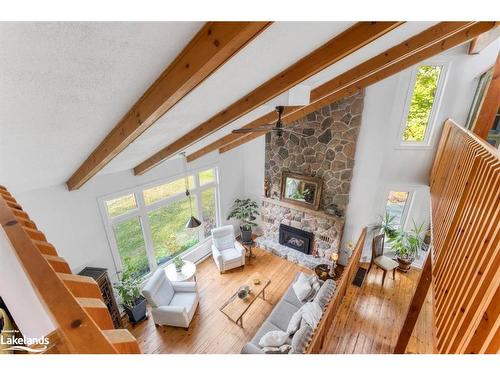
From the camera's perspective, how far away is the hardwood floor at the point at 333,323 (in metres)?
3.71

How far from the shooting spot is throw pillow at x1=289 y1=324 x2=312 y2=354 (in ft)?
9.79

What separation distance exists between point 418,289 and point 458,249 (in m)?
1.78

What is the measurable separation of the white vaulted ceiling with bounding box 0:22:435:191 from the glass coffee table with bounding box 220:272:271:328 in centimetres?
340

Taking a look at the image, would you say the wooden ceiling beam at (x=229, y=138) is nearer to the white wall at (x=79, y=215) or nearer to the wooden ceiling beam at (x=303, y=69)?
the white wall at (x=79, y=215)

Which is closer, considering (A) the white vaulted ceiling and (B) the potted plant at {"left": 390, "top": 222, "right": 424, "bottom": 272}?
(A) the white vaulted ceiling

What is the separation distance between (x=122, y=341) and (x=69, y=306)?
0.15 m

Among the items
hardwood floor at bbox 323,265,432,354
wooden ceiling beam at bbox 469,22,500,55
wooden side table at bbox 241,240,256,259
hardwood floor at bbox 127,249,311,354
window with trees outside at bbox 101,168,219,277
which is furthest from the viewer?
wooden side table at bbox 241,240,256,259

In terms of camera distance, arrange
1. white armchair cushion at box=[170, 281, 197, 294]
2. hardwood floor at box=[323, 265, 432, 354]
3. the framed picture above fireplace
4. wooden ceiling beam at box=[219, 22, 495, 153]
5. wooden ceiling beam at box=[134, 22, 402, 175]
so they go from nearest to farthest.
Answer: wooden ceiling beam at box=[134, 22, 402, 175] → wooden ceiling beam at box=[219, 22, 495, 153] → hardwood floor at box=[323, 265, 432, 354] → white armchair cushion at box=[170, 281, 197, 294] → the framed picture above fireplace

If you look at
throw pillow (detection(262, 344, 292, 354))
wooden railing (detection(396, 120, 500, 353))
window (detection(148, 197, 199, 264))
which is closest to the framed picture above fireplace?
window (detection(148, 197, 199, 264))

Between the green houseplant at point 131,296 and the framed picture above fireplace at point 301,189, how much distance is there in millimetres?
3759

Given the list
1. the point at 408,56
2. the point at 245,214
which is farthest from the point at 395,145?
the point at 245,214

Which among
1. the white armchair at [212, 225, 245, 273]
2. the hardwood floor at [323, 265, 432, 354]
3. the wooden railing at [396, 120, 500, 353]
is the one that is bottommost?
the hardwood floor at [323, 265, 432, 354]

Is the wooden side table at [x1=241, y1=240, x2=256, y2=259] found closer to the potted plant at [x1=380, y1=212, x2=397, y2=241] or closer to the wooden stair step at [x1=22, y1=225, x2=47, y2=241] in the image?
the potted plant at [x1=380, y1=212, x2=397, y2=241]
